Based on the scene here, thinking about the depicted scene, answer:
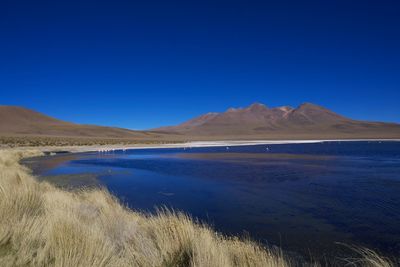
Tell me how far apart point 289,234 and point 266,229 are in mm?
573

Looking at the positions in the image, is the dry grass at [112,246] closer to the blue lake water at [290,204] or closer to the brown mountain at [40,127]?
the blue lake water at [290,204]

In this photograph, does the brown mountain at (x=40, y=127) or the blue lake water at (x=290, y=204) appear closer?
the blue lake water at (x=290, y=204)

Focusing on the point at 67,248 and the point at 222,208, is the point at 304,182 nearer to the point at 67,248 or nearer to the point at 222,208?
the point at 222,208

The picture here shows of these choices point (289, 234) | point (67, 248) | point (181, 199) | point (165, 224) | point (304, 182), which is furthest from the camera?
point (304, 182)

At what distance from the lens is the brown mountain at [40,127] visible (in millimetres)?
116500

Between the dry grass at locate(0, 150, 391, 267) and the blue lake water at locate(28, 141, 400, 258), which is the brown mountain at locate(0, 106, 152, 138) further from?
the dry grass at locate(0, 150, 391, 267)

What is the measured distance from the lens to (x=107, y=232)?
210 inches

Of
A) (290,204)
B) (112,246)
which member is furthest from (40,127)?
(112,246)

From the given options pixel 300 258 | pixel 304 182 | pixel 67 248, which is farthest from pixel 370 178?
pixel 67 248

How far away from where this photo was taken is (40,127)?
4970 inches

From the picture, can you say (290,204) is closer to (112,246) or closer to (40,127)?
(112,246)

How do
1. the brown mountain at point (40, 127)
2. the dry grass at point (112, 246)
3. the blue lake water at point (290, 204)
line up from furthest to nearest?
the brown mountain at point (40, 127), the blue lake water at point (290, 204), the dry grass at point (112, 246)

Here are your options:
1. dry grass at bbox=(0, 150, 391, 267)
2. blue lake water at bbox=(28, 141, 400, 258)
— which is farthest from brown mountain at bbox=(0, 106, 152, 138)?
dry grass at bbox=(0, 150, 391, 267)

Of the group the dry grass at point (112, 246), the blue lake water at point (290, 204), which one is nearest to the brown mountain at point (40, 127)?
the blue lake water at point (290, 204)
